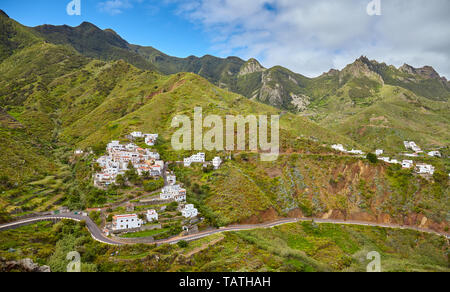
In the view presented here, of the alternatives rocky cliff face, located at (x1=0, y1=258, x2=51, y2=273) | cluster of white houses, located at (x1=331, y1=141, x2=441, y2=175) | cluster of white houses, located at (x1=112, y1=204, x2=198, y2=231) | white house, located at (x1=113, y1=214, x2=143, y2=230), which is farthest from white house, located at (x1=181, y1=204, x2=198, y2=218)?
cluster of white houses, located at (x1=331, y1=141, x2=441, y2=175)

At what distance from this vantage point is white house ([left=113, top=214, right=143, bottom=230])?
34188 millimetres

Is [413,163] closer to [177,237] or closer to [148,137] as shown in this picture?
[177,237]

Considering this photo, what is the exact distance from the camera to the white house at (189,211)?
39.4 m

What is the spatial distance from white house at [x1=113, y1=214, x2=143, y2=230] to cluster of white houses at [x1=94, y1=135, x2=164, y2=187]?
12.7 meters

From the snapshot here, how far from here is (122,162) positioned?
166 feet

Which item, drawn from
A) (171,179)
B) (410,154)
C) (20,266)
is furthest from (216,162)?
(410,154)

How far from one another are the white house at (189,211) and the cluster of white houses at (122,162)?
46.3 feet

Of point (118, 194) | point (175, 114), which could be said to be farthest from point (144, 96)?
point (118, 194)

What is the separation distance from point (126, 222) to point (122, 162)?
19130 millimetres

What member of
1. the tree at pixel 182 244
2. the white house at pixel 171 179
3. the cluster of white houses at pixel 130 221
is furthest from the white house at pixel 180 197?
the tree at pixel 182 244

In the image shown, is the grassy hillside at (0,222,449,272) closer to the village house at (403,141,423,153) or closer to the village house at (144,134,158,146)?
the village house at (144,134,158,146)

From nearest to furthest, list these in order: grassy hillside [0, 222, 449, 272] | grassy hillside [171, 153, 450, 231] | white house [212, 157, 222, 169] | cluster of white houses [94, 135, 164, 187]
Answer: grassy hillside [0, 222, 449, 272] < grassy hillside [171, 153, 450, 231] < cluster of white houses [94, 135, 164, 187] < white house [212, 157, 222, 169]
